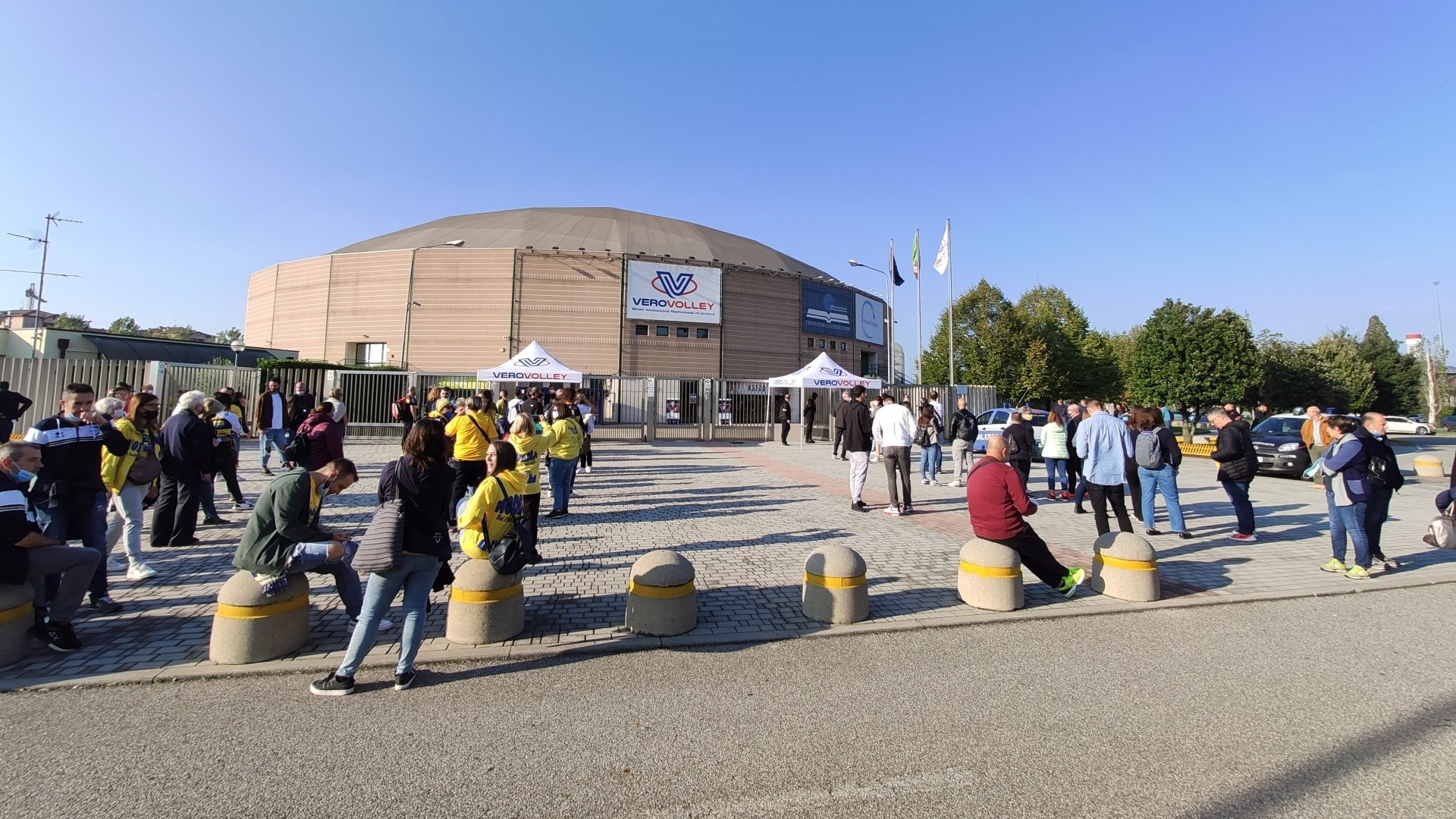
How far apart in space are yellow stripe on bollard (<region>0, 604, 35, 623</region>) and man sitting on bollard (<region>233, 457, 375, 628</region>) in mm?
1345

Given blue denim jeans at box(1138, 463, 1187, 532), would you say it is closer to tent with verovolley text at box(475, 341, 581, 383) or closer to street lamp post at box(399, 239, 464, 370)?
tent with verovolley text at box(475, 341, 581, 383)

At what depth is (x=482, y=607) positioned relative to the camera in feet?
14.8

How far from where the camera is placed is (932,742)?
10.7ft

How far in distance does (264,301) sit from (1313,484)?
57910 millimetres

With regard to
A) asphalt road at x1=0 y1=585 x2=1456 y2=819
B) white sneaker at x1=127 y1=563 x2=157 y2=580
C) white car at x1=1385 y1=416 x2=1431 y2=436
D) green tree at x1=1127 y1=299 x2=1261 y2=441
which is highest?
green tree at x1=1127 y1=299 x2=1261 y2=441

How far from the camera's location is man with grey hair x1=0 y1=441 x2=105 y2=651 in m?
3.95

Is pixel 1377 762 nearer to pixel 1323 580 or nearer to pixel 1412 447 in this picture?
pixel 1323 580

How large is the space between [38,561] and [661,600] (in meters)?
4.05

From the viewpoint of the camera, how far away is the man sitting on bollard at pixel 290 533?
4.12 metres

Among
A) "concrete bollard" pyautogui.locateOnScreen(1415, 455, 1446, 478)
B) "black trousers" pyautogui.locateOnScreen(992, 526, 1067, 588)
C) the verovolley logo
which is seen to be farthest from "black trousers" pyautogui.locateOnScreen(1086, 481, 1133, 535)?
the verovolley logo

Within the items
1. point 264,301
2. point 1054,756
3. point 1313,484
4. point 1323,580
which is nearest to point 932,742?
point 1054,756

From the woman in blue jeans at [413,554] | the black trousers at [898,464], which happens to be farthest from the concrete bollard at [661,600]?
the black trousers at [898,464]

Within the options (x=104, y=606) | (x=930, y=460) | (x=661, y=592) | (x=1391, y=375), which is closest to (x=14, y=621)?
(x=104, y=606)

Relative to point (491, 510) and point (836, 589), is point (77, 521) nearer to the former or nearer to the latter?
point (491, 510)
